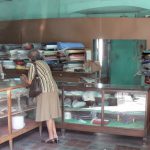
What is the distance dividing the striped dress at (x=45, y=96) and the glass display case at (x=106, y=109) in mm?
447

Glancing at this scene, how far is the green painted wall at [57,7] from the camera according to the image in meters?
6.40

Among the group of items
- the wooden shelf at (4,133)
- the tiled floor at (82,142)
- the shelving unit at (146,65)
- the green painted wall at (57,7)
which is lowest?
the tiled floor at (82,142)

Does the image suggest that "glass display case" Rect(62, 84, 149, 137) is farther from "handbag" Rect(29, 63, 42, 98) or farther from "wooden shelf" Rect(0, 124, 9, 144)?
"wooden shelf" Rect(0, 124, 9, 144)

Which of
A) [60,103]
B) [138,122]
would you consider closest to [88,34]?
[60,103]

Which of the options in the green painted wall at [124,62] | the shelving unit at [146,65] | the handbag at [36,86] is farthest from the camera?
the green painted wall at [124,62]

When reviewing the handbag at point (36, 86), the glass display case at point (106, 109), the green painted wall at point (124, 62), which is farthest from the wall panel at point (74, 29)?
the handbag at point (36, 86)

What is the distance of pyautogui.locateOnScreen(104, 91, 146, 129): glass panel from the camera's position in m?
5.01

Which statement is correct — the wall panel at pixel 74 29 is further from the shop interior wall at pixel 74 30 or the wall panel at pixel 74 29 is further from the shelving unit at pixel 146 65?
the shelving unit at pixel 146 65

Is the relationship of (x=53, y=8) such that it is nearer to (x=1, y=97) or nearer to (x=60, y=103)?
(x=60, y=103)

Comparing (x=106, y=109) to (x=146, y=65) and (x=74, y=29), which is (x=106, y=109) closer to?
(x=146, y=65)

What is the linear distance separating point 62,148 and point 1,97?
1257 mm

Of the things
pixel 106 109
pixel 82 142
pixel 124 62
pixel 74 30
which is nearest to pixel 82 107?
pixel 106 109

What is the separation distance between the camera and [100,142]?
16.3 ft

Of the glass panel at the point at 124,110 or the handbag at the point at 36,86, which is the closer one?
the handbag at the point at 36,86
